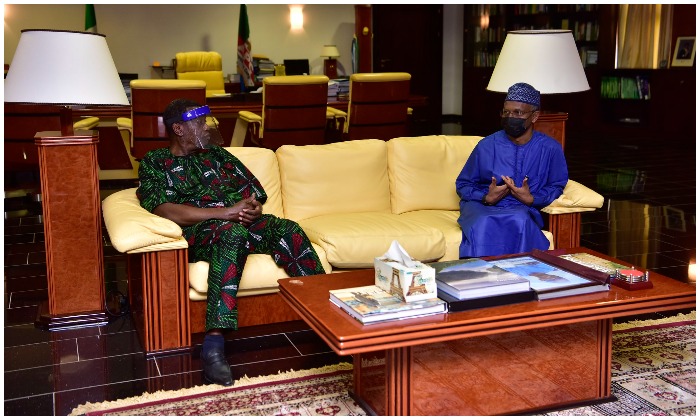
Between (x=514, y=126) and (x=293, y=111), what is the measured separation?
2.95m

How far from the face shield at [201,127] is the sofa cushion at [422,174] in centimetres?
107

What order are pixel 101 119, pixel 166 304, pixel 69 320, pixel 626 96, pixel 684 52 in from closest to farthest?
pixel 166 304, pixel 69 320, pixel 101 119, pixel 684 52, pixel 626 96

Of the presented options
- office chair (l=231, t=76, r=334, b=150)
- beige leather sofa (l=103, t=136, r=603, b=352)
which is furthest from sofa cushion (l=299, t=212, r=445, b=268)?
office chair (l=231, t=76, r=334, b=150)

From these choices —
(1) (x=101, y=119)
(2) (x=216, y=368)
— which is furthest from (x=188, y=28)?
(2) (x=216, y=368)

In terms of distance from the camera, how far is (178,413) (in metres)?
2.88

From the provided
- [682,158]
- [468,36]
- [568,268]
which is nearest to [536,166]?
[568,268]

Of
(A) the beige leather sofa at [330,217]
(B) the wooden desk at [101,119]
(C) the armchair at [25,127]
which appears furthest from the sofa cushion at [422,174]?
(C) the armchair at [25,127]

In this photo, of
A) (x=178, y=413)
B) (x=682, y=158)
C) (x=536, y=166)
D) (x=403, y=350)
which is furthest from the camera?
(x=682, y=158)

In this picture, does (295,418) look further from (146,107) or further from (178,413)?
(146,107)

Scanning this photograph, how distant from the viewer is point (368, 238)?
12.3 feet

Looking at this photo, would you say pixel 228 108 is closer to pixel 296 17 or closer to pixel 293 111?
pixel 293 111

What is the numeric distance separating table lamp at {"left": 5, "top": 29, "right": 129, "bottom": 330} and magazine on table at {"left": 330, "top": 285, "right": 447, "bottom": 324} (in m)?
1.60

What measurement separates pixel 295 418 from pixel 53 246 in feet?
5.38

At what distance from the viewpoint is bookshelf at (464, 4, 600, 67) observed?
11969mm
